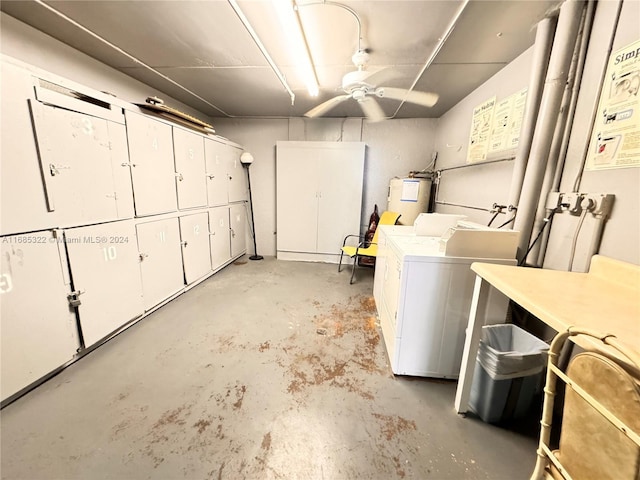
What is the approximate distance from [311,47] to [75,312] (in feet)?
8.92

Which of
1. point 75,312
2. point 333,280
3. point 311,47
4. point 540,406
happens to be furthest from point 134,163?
point 540,406

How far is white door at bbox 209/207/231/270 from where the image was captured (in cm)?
352

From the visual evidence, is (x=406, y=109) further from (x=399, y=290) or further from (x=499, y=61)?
(x=399, y=290)

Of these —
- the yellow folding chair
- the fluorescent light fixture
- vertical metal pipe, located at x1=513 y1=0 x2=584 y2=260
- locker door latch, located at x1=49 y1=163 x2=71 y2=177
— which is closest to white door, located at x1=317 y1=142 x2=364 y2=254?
the yellow folding chair

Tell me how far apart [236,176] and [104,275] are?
255 centimetres

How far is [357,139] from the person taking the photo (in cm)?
413

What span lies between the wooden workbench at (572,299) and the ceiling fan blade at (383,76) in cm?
208

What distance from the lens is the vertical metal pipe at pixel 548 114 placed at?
139cm

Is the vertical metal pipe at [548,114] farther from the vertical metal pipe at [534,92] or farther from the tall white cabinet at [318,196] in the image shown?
the tall white cabinet at [318,196]

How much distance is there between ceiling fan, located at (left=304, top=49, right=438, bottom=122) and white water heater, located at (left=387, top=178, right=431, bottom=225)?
1027 mm

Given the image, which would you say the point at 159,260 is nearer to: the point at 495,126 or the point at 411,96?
the point at 411,96

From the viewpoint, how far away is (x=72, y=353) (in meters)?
1.76

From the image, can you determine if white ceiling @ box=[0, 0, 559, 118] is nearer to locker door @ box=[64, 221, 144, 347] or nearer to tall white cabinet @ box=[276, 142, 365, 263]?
tall white cabinet @ box=[276, 142, 365, 263]

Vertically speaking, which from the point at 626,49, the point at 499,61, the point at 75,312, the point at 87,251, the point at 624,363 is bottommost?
the point at 75,312
